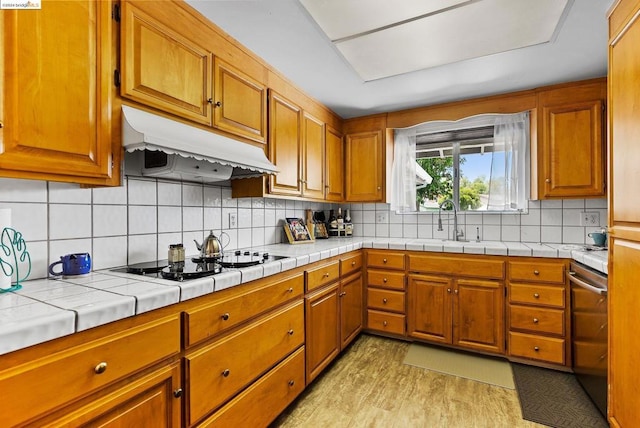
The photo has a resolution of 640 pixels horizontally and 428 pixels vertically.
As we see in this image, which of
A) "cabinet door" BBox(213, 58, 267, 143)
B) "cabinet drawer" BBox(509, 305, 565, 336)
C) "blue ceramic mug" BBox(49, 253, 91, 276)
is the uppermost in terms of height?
"cabinet door" BBox(213, 58, 267, 143)

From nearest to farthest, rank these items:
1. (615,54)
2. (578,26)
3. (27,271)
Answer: (27,271), (615,54), (578,26)

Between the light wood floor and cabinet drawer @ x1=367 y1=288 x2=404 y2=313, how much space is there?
0.48 m

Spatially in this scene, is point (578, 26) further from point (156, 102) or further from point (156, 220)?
point (156, 220)

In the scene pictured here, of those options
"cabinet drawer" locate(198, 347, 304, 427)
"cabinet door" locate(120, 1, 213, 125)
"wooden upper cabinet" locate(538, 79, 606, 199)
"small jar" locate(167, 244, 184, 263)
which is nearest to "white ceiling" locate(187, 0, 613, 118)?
"wooden upper cabinet" locate(538, 79, 606, 199)

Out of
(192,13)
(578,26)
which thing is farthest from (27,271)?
(578,26)

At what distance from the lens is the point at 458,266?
2506mm

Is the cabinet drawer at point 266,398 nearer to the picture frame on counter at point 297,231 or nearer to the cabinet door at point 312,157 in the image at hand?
the picture frame on counter at point 297,231

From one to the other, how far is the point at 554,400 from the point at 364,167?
2339 mm

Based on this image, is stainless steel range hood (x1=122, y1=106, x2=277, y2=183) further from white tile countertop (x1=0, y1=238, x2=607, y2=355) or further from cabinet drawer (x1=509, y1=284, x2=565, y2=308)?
cabinet drawer (x1=509, y1=284, x2=565, y2=308)

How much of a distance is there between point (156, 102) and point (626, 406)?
2.43 metres

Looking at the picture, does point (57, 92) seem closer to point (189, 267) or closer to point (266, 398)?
point (189, 267)

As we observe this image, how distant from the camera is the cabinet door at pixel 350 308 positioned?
8.05 ft

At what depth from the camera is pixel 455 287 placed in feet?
8.24

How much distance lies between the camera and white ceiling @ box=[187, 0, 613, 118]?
5.02 feet
